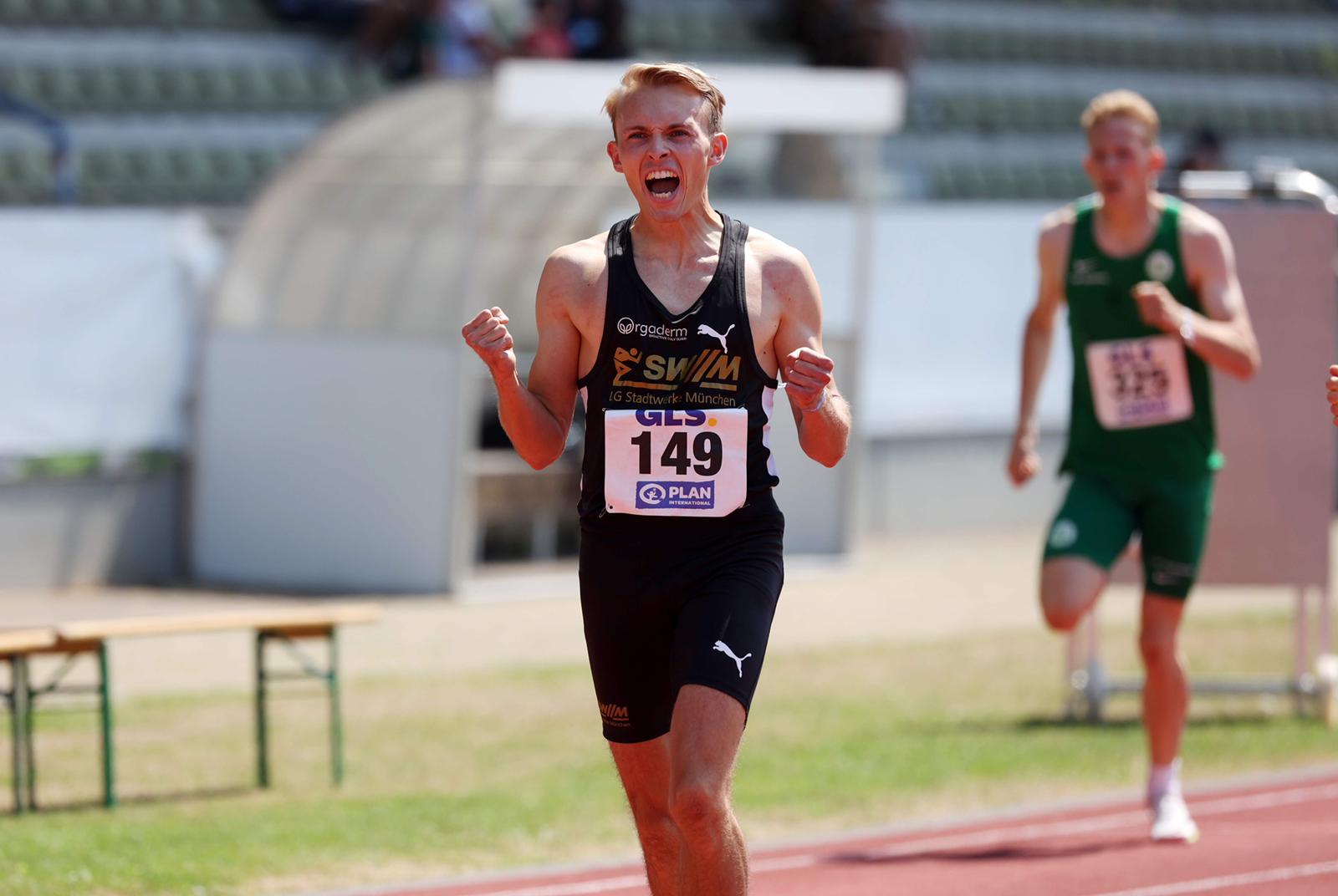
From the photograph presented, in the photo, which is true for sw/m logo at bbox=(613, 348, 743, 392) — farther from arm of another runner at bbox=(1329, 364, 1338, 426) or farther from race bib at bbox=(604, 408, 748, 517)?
arm of another runner at bbox=(1329, 364, 1338, 426)

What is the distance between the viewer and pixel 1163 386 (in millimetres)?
7715

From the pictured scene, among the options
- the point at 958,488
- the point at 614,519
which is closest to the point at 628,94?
the point at 614,519

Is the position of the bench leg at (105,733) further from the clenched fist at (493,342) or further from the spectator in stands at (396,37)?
the spectator in stands at (396,37)

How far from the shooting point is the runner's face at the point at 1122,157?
298 inches

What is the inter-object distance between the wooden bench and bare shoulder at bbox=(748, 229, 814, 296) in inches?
145

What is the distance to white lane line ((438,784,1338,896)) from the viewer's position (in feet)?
23.0

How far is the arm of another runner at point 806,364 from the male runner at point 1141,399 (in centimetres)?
256

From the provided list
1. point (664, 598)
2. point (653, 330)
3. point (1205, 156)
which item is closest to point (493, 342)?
point (653, 330)

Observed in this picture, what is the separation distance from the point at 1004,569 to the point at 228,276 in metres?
6.00

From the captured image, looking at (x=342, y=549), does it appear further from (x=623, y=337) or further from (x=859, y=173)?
(x=623, y=337)

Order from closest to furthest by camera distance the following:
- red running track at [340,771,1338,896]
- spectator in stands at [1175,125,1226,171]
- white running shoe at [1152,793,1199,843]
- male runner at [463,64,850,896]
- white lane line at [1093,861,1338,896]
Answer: male runner at [463,64,850,896]
white lane line at [1093,861,1338,896]
red running track at [340,771,1338,896]
white running shoe at [1152,793,1199,843]
spectator in stands at [1175,125,1226,171]

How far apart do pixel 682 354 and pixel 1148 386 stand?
312cm

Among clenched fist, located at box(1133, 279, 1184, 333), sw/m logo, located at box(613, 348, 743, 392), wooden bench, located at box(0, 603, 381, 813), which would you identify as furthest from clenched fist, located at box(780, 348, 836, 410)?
wooden bench, located at box(0, 603, 381, 813)

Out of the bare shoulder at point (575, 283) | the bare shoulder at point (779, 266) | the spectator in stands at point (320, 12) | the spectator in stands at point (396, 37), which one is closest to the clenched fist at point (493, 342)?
the bare shoulder at point (575, 283)
